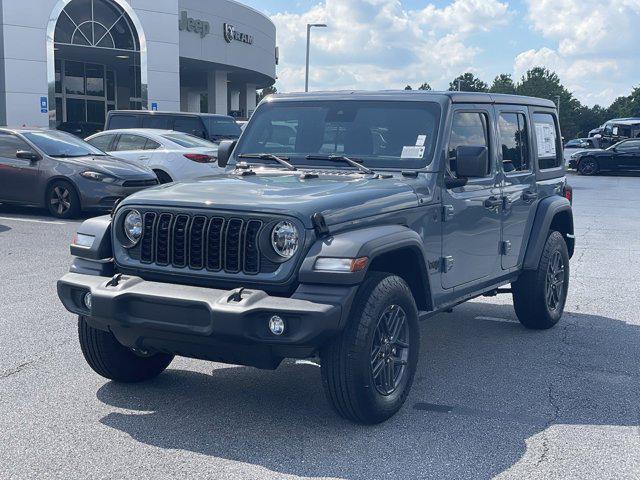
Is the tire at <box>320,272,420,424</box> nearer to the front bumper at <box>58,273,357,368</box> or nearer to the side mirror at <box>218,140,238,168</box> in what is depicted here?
the front bumper at <box>58,273,357,368</box>

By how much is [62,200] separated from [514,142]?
9466 mm

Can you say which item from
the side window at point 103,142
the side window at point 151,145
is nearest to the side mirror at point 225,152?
the side window at point 151,145

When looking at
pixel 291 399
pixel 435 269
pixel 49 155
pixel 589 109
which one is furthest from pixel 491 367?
pixel 589 109

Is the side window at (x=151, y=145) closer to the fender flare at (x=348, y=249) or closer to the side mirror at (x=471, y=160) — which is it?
the side mirror at (x=471, y=160)

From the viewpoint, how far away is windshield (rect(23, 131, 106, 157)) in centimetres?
1484

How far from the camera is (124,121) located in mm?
19438

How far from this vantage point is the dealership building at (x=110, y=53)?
1344 inches

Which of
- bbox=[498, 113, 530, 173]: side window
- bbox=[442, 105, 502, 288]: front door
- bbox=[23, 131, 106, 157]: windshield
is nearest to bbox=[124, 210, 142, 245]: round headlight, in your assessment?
bbox=[442, 105, 502, 288]: front door

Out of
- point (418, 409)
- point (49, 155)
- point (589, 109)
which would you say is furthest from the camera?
point (589, 109)

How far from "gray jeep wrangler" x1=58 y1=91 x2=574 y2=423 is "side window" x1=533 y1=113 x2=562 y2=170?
2.95 ft

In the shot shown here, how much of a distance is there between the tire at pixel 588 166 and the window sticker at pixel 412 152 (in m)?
31.6

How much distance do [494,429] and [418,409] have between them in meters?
0.51

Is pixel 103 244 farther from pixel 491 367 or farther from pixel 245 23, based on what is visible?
pixel 245 23

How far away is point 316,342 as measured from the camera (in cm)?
441
